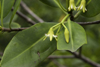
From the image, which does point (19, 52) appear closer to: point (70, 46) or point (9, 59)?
point (9, 59)

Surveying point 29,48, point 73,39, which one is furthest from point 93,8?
point 29,48

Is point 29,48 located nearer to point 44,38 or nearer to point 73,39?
point 44,38

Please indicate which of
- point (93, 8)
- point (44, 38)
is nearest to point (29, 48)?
point (44, 38)

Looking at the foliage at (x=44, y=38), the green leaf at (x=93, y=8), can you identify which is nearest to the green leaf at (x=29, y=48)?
the foliage at (x=44, y=38)

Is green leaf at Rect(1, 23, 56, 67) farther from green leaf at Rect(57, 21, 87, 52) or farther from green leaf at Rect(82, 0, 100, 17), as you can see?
green leaf at Rect(82, 0, 100, 17)

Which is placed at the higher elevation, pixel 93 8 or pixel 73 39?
pixel 93 8
